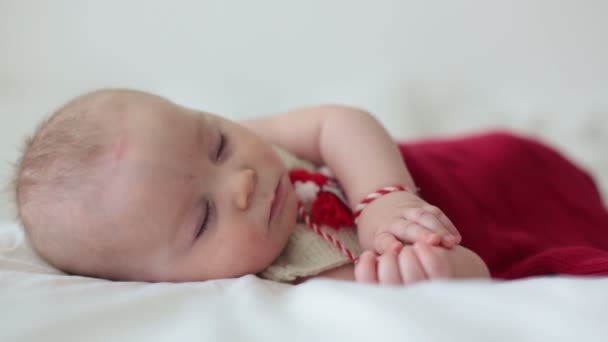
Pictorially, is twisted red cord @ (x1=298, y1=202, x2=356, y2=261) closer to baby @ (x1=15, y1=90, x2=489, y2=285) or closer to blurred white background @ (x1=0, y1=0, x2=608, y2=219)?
baby @ (x1=15, y1=90, x2=489, y2=285)

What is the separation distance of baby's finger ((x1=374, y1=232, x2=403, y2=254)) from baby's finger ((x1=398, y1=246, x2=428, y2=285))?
3 cm

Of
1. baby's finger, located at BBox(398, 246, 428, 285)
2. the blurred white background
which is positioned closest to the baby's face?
baby's finger, located at BBox(398, 246, 428, 285)

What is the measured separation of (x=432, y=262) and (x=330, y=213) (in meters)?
0.25

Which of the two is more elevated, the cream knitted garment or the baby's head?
the baby's head

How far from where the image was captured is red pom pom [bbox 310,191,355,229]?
760 mm

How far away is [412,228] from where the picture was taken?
1.96ft

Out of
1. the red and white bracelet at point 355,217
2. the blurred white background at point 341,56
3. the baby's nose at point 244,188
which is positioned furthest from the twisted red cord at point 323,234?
the blurred white background at point 341,56

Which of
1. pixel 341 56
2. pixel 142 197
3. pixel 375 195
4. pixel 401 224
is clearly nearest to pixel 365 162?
pixel 375 195

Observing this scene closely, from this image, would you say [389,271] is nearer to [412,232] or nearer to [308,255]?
[412,232]

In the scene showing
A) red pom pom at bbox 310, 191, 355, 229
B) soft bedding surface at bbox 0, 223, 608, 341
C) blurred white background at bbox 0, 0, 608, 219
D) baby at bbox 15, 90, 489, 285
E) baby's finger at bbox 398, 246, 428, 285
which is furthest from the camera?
blurred white background at bbox 0, 0, 608, 219

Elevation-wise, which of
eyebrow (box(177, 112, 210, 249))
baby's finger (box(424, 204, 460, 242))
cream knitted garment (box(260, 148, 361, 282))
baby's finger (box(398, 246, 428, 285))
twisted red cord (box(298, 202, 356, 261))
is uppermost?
baby's finger (box(424, 204, 460, 242))

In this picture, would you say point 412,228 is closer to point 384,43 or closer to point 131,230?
point 131,230

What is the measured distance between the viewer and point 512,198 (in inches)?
39.0

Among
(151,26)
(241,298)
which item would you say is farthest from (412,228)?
(151,26)
